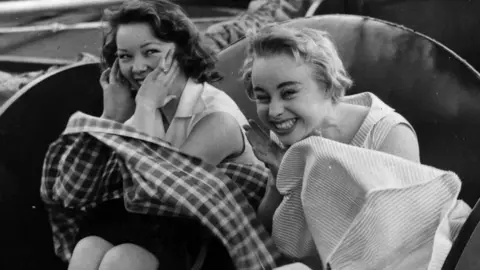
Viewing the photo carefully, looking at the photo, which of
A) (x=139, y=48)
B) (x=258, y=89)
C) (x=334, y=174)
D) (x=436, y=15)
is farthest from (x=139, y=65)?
(x=436, y=15)

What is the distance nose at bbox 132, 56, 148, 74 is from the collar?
0.05m

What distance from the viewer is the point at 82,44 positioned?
1019 mm

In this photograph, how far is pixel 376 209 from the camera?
0.50 meters

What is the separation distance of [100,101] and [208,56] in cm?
19

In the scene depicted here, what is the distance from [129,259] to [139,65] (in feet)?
0.68

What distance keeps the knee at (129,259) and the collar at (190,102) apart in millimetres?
166

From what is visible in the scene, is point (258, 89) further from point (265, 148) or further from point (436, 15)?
point (436, 15)

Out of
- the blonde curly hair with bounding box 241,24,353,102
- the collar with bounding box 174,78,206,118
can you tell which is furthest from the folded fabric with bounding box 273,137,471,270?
the collar with bounding box 174,78,206,118

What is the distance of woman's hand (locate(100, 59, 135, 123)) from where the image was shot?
73 cm

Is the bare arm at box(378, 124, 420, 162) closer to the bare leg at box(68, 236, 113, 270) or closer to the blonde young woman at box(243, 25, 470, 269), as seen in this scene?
the blonde young woman at box(243, 25, 470, 269)

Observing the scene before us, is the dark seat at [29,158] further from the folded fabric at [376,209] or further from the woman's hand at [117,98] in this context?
the folded fabric at [376,209]

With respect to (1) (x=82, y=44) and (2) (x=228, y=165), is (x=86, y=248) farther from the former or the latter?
(1) (x=82, y=44)

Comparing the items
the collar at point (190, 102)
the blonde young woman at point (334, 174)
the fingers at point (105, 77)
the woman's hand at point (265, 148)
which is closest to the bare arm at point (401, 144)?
the blonde young woman at point (334, 174)

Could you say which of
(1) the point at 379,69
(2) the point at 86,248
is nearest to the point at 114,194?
(2) the point at 86,248
